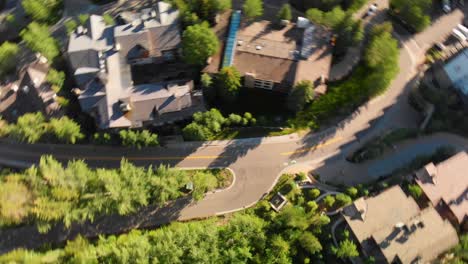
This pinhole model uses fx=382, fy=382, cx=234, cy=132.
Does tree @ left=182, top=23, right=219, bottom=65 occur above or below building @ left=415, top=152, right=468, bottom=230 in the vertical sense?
above

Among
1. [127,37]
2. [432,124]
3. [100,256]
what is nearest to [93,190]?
[100,256]

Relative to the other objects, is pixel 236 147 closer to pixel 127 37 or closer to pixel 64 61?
pixel 127 37

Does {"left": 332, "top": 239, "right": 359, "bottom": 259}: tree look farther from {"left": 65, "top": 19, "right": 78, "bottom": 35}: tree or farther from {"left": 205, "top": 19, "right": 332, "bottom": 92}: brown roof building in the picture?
{"left": 65, "top": 19, "right": 78, "bottom": 35}: tree

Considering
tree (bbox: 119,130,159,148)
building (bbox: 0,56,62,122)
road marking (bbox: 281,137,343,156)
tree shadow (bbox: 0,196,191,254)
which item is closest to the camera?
tree (bbox: 119,130,159,148)

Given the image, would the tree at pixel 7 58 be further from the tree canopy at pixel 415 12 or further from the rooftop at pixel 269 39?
the tree canopy at pixel 415 12

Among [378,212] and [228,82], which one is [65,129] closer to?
[228,82]

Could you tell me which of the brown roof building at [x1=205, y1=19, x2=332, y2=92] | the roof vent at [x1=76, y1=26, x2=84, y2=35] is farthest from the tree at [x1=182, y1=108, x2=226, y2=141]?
the roof vent at [x1=76, y1=26, x2=84, y2=35]
